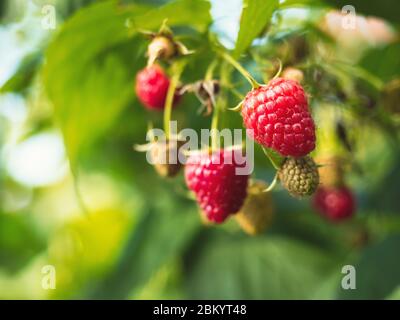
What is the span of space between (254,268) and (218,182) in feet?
3.68

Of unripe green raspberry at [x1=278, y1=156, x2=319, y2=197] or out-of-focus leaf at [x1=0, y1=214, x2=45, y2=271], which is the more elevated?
out-of-focus leaf at [x1=0, y1=214, x2=45, y2=271]

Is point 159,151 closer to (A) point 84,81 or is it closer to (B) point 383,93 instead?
(A) point 84,81

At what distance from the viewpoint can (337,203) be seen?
1.80m

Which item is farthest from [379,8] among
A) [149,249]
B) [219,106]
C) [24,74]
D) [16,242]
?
[16,242]

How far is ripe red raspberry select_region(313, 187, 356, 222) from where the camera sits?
5.87 ft

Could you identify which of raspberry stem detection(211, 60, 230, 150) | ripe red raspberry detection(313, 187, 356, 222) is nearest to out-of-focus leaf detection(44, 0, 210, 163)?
raspberry stem detection(211, 60, 230, 150)

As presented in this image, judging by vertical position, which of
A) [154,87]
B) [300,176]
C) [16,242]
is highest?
[16,242]

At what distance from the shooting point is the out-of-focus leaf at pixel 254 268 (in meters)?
2.20

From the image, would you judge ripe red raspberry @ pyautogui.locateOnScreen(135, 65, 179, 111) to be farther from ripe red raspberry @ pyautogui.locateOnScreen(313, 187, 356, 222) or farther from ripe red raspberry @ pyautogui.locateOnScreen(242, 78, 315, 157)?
ripe red raspberry @ pyautogui.locateOnScreen(313, 187, 356, 222)

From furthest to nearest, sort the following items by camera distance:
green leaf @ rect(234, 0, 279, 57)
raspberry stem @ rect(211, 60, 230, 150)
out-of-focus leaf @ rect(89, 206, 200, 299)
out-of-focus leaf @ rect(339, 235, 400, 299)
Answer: out-of-focus leaf @ rect(89, 206, 200, 299), out-of-focus leaf @ rect(339, 235, 400, 299), raspberry stem @ rect(211, 60, 230, 150), green leaf @ rect(234, 0, 279, 57)

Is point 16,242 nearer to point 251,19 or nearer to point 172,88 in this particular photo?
point 172,88

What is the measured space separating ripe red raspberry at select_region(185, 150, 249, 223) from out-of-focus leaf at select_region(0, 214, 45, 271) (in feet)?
6.09

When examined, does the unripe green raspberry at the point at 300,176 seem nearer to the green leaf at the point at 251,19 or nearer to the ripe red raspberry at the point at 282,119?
the ripe red raspberry at the point at 282,119

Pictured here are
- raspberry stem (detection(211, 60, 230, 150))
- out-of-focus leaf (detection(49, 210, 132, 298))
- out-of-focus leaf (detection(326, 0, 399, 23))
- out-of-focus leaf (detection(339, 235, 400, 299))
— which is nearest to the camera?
raspberry stem (detection(211, 60, 230, 150))
